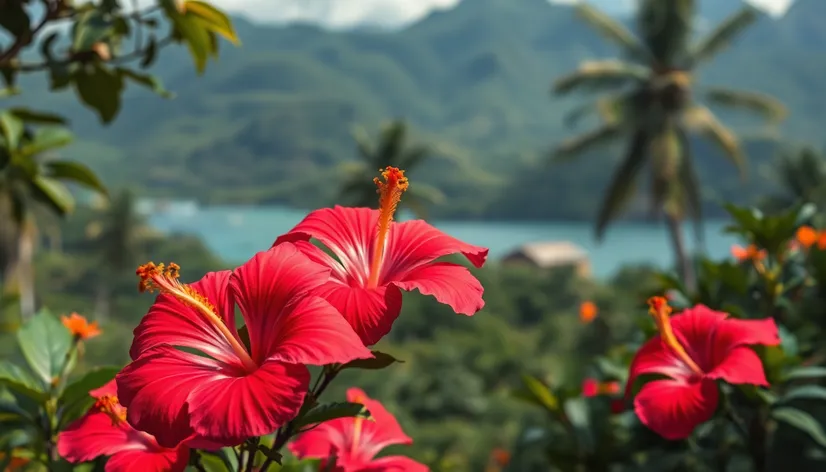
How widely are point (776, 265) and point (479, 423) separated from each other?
30.2m

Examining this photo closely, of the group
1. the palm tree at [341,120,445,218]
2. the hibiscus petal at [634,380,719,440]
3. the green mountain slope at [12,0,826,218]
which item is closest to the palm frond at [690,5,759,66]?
the palm tree at [341,120,445,218]

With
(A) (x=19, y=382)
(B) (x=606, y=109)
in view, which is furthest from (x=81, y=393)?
(B) (x=606, y=109)

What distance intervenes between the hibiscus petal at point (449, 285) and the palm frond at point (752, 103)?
19.9 m

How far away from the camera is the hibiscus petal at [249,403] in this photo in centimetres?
52

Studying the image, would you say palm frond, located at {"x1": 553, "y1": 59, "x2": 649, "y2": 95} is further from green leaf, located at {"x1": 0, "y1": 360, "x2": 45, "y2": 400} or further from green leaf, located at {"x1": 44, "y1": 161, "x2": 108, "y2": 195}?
green leaf, located at {"x1": 0, "y1": 360, "x2": 45, "y2": 400}

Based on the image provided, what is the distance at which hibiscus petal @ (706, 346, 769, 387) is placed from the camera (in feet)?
2.88

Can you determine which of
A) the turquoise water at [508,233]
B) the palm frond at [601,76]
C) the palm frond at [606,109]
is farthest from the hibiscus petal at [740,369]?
the turquoise water at [508,233]

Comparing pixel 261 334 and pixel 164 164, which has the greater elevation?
pixel 164 164

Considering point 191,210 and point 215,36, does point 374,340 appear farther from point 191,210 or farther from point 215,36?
point 191,210

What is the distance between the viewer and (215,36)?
1.47 metres

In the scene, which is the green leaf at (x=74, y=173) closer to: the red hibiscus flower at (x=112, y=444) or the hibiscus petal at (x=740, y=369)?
the red hibiscus flower at (x=112, y=444)

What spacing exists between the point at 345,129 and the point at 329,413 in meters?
168

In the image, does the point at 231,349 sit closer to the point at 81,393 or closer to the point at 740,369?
the point at 81,393

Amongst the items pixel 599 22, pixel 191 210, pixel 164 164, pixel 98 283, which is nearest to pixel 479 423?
pixel 599 22
